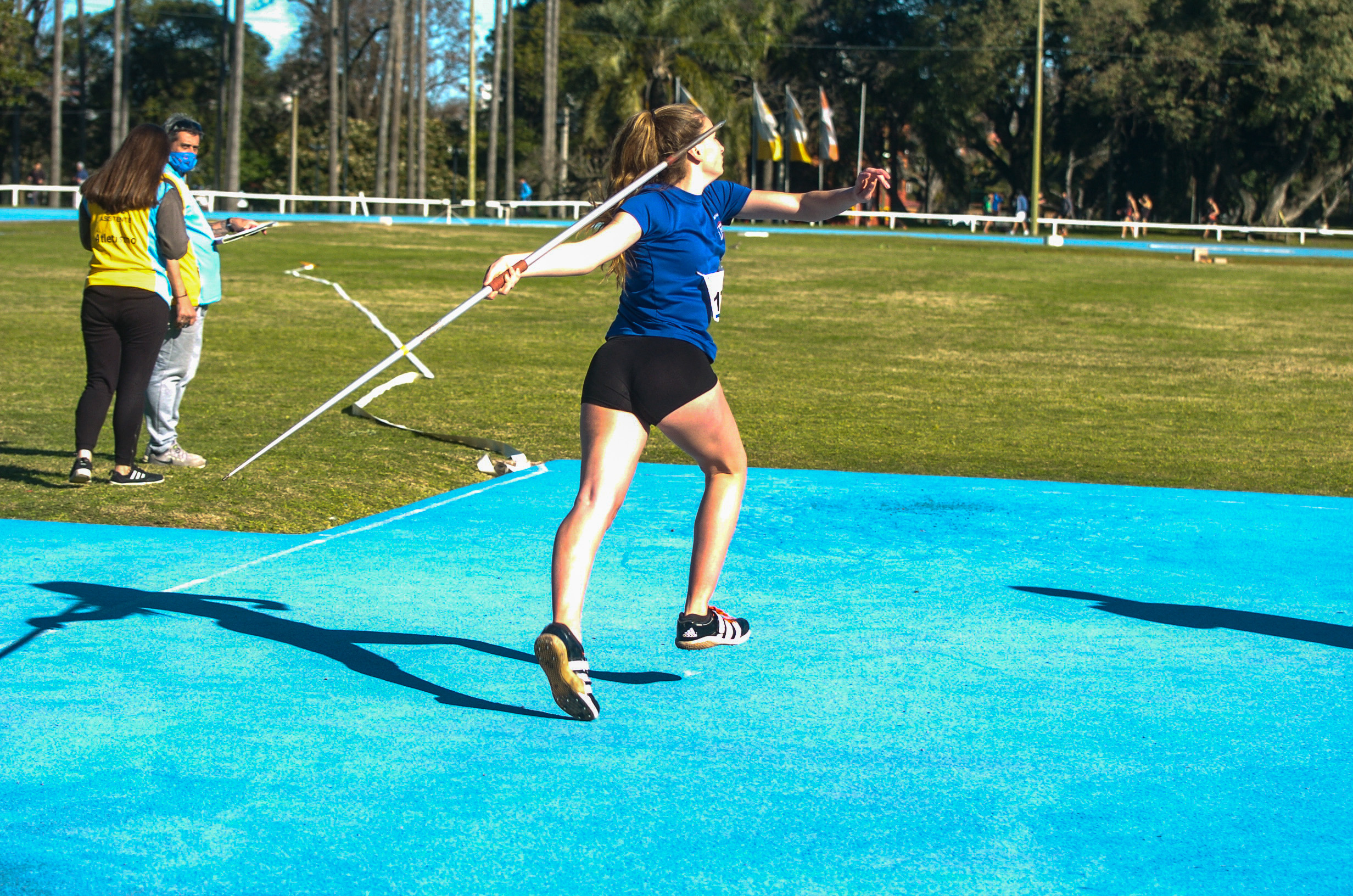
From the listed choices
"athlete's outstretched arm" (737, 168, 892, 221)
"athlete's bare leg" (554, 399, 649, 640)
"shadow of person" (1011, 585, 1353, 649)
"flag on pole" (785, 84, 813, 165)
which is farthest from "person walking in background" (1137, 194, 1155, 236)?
"athlete's bare leg" (554, 399, 649, 640)

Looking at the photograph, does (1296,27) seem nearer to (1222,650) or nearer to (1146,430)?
(1146,430)

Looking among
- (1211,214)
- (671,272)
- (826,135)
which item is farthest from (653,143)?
(1211,214)

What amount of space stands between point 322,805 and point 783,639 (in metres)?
2.03

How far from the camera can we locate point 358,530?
6730mm

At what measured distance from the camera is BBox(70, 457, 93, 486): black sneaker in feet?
24.3

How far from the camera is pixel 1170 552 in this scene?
6578 millimetres

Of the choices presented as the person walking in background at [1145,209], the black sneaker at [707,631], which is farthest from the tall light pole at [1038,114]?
the black sneaker at [707,631]

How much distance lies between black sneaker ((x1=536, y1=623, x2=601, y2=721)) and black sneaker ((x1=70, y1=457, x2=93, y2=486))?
168 inches

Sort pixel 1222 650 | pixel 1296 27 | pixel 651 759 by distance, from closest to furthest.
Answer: pixel 651 759 < pixel 1222 650 < pixel 1296 27

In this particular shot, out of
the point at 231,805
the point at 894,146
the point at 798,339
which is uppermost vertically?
the point at 894,146

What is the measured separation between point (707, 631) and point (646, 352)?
1055 mm

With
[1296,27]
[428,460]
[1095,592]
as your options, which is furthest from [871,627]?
→ [1296,27]

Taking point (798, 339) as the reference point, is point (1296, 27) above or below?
above

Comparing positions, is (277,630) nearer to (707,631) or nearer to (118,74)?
(707,631)
